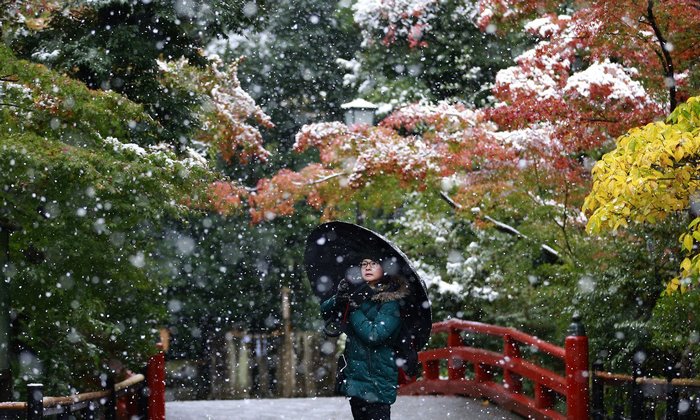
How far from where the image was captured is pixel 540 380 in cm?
1052

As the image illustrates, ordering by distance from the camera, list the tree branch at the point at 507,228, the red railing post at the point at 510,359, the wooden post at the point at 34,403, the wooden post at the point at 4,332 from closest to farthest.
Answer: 1. the wooden post at the point at 34,403
2. the wooden post at the point at 4,332
3. the red railing post at the point at 510,359
4. the tree branch at the point at 507,228

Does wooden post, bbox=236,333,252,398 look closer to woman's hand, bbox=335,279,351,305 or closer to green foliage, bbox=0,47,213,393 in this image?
green foliage, bbox=0,47,213,393

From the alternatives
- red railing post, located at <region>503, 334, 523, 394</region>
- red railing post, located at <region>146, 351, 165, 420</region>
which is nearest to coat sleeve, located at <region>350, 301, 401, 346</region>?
red railing post, located at <region>146, 351, 165, 420</region>

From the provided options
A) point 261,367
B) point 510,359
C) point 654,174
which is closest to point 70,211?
point 654,174

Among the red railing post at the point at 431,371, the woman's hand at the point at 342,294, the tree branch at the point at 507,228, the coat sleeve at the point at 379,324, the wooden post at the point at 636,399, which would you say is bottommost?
the red railing post at the point at 431,371

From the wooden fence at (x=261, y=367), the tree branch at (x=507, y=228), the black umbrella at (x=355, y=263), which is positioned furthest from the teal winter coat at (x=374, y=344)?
the wooden fence at (x=261, y=367)

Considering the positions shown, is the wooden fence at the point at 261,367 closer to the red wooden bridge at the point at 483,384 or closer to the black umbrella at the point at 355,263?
the red wooden bridge at the point at 483,384

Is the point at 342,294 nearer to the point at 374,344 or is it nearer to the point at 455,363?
the point at 374,344

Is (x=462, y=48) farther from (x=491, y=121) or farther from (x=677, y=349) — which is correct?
(x=677, y=349)

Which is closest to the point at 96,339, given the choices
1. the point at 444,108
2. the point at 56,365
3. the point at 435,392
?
the point at 56,365

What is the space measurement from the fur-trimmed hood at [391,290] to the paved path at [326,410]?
14.9ft

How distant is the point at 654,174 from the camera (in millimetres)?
6500

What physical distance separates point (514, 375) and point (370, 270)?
5584mm

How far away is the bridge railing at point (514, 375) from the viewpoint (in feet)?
31.5
